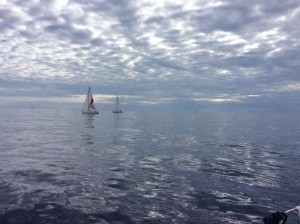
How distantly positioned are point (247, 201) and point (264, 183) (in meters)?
5.95

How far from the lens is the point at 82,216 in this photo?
16172 millimetres

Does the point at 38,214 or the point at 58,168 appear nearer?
the point at 38,214

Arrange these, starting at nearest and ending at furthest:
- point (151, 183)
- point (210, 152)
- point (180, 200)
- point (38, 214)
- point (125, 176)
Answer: point (38, 214) < point (180, 200) < point (151, 183) < point (125, 176) < point (210, 152)

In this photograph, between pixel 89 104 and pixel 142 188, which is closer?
pixel 142 188

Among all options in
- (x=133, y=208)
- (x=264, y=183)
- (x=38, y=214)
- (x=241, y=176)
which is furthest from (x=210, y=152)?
(x=38, y=214)

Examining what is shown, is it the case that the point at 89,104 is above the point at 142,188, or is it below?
above

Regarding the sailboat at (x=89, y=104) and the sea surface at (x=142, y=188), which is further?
the sailboat at (x=89, y=104)

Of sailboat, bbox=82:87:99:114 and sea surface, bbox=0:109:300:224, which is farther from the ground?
sailboat, bbox=82:87:99:114

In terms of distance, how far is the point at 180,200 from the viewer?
62.6ft

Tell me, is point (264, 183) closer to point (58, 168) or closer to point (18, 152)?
point (58, 168)

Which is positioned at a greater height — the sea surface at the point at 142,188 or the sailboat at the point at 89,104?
the sailboat at the point at 89,104

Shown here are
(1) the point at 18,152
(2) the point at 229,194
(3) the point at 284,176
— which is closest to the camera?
(2) the point at 229,194

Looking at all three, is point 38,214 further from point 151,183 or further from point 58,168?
point 58,168

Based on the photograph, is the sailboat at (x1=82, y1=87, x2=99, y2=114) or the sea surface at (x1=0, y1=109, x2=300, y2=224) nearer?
the sea surface at (x1=0, y1=109, x2=300, y2=224)
